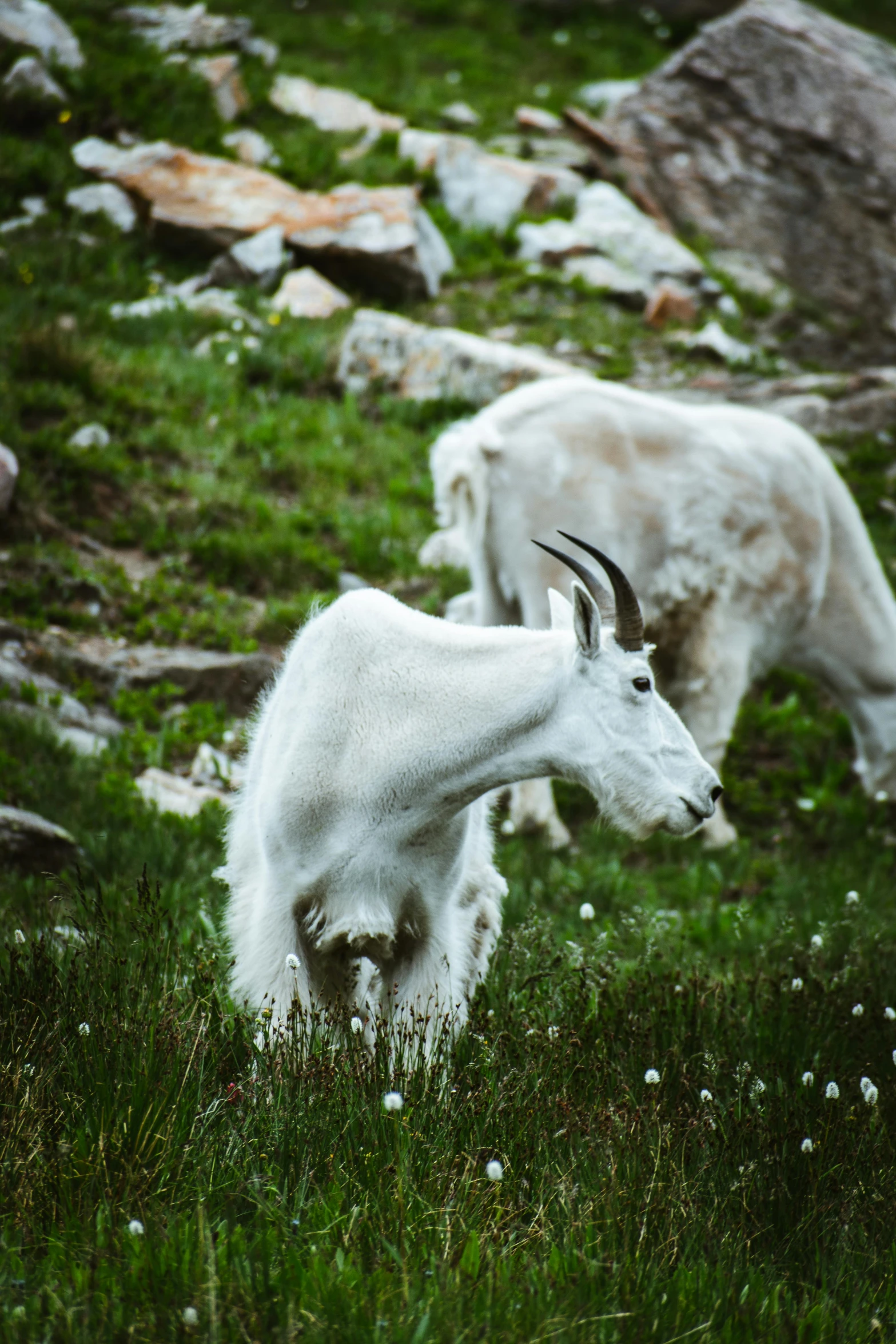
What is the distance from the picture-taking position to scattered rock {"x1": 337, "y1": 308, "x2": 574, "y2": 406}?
10805 mm

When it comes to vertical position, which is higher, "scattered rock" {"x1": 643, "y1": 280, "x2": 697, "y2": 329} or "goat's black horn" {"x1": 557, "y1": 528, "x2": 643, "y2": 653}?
"goat's black horn" {"x1": 557, "y1": 528, "x2": 643, "y2": 653}

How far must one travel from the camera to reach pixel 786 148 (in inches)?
616

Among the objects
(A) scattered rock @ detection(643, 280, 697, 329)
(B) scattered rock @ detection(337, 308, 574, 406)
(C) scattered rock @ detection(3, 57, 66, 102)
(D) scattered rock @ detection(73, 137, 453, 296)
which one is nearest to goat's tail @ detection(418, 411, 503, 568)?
(B) scattered rock @ detection(337, 308, 574, 406)

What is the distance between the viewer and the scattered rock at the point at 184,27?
53.9ft

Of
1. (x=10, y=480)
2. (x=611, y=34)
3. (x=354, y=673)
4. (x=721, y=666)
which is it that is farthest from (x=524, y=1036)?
(x=611, y=34)

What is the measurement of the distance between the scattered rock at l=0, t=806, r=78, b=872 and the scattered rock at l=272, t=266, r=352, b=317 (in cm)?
780

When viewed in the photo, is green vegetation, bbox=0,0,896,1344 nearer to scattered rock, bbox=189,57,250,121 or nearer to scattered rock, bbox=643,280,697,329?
scattered rock, bbox=643,280,697,329

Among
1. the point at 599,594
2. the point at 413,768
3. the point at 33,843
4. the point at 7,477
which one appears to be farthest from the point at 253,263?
the point at 413,768

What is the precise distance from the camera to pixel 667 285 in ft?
45.2

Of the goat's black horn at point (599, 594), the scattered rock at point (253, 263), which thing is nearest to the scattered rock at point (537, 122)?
the scattered rock at point (253, 263)

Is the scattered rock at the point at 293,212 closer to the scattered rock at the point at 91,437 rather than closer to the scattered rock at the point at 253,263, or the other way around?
the scattered rock at the point at 253,263

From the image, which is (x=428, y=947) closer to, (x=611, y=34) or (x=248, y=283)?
(x=248, y=283)

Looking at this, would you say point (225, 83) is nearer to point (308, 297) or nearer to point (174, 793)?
point (308, 297)

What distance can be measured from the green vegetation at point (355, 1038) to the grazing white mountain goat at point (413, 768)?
0.90 ft
